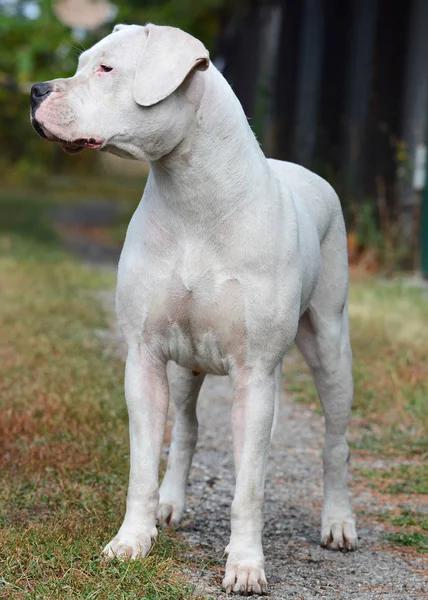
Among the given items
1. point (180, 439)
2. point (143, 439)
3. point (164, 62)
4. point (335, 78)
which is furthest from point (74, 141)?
point (335, 78)

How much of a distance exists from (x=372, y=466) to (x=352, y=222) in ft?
22.6

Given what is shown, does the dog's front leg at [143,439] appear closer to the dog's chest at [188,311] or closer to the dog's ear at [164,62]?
the dog's chest at [188,311]

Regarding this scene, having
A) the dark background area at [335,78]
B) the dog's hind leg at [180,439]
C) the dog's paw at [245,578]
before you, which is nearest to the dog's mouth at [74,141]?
the dog's hind leg at [180,439]

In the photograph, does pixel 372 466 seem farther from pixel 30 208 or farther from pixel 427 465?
pixel 30 208

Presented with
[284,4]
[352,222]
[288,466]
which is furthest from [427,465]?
[284,4]

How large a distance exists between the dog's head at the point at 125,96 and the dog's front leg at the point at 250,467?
85cm

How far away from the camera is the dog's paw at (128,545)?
3.58m

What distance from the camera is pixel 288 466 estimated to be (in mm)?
5375

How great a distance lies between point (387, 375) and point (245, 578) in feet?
11.2

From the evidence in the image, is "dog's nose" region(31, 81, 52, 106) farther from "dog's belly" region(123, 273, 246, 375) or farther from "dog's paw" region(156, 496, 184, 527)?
"dog's paw" region(156, 496, 184, 527)

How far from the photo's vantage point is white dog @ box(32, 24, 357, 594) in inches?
135

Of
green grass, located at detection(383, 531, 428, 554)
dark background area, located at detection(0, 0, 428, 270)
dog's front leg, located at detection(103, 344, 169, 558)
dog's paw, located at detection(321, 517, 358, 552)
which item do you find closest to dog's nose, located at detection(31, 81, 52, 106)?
dog's front leg, located at detection(103, 344, 169, 558)

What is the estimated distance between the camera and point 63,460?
4824mm

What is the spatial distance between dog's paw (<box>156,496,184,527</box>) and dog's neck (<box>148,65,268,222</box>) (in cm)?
125
